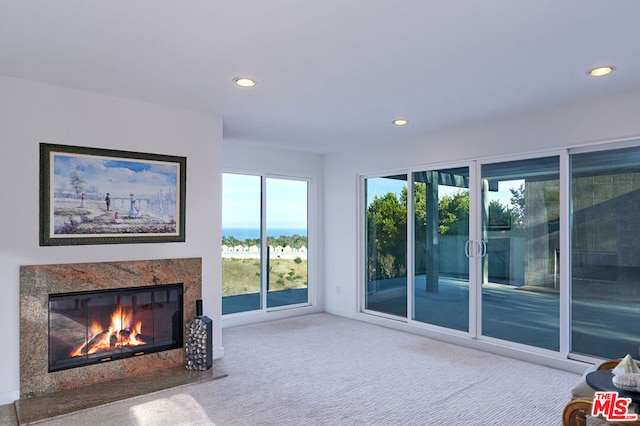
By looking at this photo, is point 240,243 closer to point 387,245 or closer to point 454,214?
point 387,245

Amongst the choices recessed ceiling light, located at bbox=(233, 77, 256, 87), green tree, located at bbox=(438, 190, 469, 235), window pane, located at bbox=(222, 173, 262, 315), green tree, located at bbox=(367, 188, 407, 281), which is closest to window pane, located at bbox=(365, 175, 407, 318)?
green tree, located at bbox=(367, 188, 407, 281)

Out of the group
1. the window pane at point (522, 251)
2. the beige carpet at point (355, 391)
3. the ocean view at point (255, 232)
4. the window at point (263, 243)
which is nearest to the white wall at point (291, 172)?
the window at point (263, 243)

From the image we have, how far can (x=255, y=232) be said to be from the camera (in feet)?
19.8

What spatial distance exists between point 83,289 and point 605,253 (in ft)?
15.1

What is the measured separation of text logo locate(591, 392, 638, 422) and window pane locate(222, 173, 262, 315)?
4.38 m

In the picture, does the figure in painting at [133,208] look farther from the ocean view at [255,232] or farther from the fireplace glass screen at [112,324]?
the ocean view at [255,232]

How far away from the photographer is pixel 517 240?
4.43 metres

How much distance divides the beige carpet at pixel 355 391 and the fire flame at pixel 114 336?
652mm

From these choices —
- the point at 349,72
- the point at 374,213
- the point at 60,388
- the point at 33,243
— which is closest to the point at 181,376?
the point at 60,388

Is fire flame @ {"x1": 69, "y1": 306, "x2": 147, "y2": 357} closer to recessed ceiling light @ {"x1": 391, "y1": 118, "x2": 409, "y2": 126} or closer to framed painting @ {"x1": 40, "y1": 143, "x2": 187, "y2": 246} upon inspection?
framed painting @ {"x1": 40, "y1": 143, "x2": 187, "y2": 246}

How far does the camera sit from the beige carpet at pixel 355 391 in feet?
Answer: 9.77

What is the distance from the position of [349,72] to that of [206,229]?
2153 millimetres

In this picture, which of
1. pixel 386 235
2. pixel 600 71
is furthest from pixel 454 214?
pixel 600 71

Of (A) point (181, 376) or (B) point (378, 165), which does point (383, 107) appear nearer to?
(B) point (378, 165)
